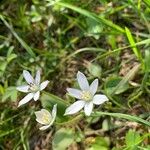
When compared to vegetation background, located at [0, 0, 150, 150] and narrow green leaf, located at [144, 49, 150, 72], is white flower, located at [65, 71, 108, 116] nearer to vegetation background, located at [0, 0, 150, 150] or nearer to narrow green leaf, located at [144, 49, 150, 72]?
vegetation background, located at [0, 0, 150, 150]

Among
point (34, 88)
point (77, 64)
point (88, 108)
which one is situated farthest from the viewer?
point (77, 64)

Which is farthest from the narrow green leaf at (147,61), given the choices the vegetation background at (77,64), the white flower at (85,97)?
the white flower at (85,97)

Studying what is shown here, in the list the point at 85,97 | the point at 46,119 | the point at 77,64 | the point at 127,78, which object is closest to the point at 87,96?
the point at 85,97

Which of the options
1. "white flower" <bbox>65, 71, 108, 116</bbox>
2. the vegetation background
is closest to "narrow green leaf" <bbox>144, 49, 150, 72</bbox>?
the vegetation background

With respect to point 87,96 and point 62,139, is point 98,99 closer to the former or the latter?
point 87,96

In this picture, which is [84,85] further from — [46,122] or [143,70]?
[143,70]

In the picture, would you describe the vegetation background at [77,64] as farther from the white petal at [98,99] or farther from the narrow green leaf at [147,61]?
the white petal at [98,99]

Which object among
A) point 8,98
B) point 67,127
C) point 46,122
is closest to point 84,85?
point 46,122

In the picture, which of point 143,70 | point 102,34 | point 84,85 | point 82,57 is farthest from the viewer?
point 82,57

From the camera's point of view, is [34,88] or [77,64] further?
[77,64]
